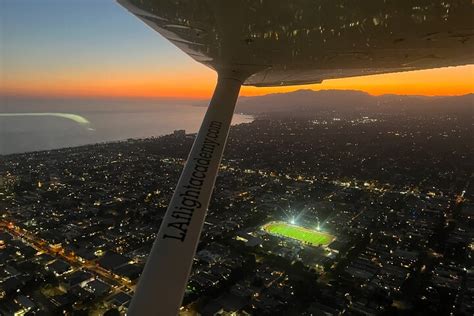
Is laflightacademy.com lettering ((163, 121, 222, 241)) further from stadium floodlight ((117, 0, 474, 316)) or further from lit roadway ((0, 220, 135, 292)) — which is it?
lit roadway ((0, 220, 135, 292))

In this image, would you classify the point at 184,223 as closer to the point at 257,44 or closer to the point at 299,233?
the point at 257,44

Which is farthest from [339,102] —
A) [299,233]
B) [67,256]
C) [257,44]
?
[257,44]

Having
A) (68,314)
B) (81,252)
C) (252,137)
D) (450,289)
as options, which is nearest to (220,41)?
(68,314)

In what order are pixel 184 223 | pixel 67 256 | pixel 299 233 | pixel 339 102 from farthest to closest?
pixel 339 102
pixel 299 233
pixel 67 256
pixel 184 223

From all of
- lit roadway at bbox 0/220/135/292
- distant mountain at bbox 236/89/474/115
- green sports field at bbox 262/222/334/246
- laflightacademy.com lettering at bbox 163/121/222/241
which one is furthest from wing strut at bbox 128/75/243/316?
distant mountain at bbox 236/89/474/115

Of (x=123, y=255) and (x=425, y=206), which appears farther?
(x=425, y=206)

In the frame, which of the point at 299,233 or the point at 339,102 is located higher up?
the point at 339,102

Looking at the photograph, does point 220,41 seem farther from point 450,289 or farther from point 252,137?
point 252,137

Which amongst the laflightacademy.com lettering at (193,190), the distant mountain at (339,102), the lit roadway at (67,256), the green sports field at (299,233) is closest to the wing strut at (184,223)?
the laflightacademy.com lettering at (193,190)
